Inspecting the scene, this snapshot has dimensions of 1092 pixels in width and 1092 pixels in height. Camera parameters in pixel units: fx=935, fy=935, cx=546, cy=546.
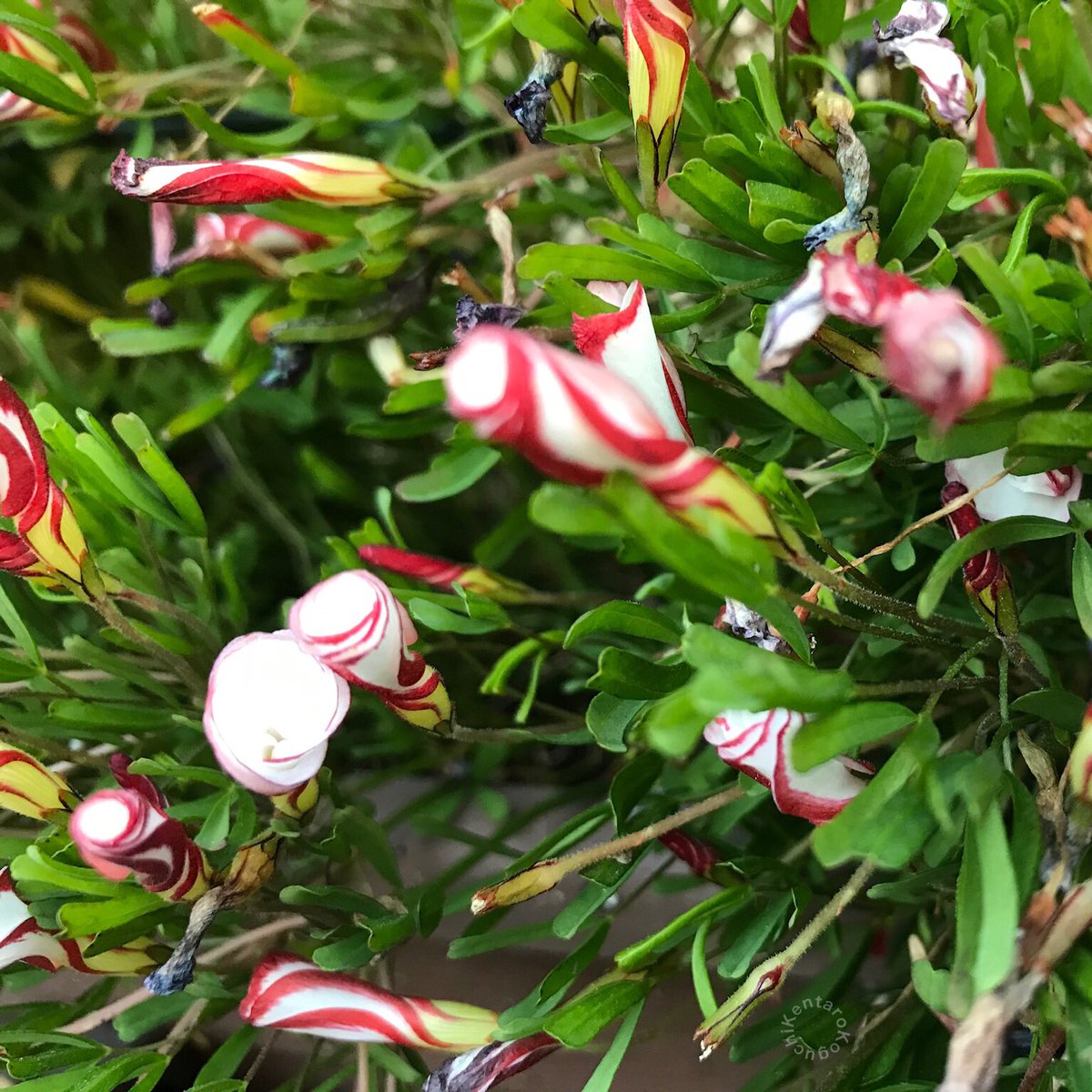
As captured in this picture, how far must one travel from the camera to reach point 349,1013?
344 millimetres

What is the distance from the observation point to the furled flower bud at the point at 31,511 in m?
0.31

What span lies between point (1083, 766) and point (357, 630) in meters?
0.21

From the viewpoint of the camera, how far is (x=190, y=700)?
0.44 m

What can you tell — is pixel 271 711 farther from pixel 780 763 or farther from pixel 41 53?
pixel 41 53

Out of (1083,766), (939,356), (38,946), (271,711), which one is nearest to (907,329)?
(939,356)

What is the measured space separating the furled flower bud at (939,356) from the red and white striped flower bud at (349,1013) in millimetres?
280

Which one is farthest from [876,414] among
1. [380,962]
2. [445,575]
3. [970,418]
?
[380,962]

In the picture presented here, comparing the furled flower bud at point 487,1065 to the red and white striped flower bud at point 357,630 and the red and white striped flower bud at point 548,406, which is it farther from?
the red and white striped flower bud at point 548,406

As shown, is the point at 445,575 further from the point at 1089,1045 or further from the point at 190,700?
the point at 1089,1045

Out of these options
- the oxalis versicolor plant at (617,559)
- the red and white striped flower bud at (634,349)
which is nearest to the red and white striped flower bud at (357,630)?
the oxalis versicolor plant at (617,559)

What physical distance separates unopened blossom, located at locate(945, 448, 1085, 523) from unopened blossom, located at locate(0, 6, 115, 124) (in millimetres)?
423

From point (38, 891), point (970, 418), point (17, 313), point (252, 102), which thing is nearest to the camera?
point (970, 418)

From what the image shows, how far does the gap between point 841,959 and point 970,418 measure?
30 cm

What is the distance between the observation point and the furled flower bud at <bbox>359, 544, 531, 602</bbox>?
393 millimetres
